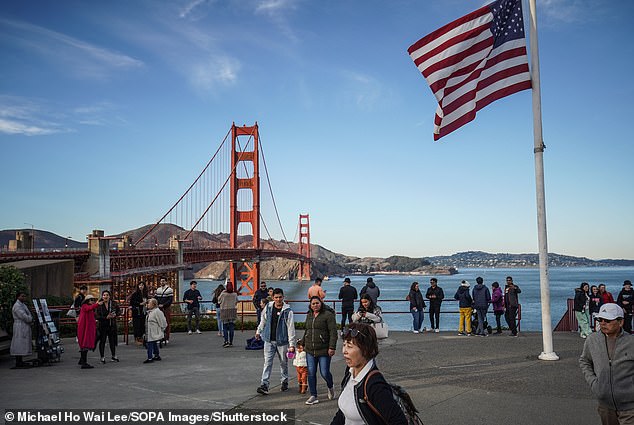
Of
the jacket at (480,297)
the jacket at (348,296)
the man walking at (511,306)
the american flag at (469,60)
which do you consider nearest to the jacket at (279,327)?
the american flag at (469,60)

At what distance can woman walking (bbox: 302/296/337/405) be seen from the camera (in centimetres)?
782

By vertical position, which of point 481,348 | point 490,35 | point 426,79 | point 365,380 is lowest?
point 481,348

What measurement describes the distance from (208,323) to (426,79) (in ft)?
36.7

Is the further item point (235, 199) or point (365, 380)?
point (235, 199)

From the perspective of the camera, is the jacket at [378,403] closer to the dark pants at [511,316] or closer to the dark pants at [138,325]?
the dark pants at [138,325]

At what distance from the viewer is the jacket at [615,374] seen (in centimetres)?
434

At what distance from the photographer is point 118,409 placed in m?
7.36

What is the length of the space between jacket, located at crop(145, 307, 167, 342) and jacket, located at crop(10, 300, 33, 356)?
218cm

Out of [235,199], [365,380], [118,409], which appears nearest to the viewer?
[365,380]

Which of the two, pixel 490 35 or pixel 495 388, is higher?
pixel 490 35

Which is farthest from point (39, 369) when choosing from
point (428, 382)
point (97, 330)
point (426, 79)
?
point (426, 79)

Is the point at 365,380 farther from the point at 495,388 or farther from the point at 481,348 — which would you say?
the point at 481,348

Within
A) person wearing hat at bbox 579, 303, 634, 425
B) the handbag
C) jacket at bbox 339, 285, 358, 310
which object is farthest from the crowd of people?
person wearing hat at bbox 579, 303, 634, 425

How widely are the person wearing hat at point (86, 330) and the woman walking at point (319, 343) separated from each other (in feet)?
16.6
